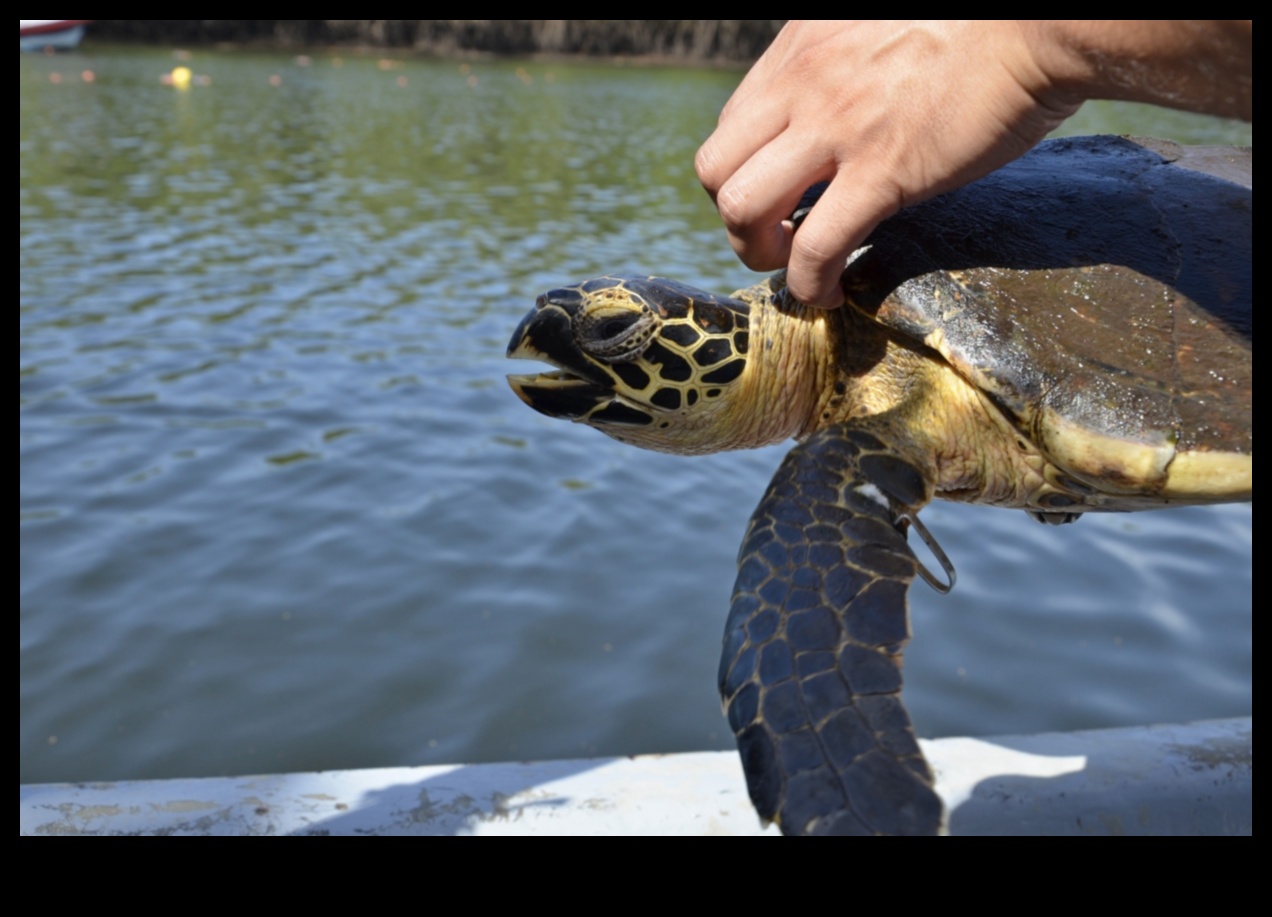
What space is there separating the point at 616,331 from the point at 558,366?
0.14 metres

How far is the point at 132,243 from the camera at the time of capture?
10.4 m

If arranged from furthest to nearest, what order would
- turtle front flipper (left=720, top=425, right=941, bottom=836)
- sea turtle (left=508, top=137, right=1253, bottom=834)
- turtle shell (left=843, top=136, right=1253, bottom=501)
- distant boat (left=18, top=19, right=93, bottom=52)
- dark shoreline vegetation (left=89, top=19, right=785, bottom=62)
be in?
dark shoreline vegetation (left=89, top=19, right=785, bottom=62), distant boat (left=18, top=19, right=93, bottom=52), turtle shell (left=843, top=136, right=1253, bottom=501), sea turtle (left=508, top=137, right=1253, bottom=834), turtle front flipper (left=720, top=425, right=941, bottom=836)

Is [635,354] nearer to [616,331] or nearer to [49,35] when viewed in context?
[616,331]

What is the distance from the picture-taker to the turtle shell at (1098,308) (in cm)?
171

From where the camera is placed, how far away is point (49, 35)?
2678cm

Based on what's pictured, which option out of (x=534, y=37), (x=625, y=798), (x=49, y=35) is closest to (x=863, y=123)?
(x=625, y=798)

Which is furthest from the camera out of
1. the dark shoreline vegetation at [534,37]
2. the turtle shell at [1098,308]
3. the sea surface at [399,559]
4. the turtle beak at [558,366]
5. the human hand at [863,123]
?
the dark shoreline vegetation at [534,37]

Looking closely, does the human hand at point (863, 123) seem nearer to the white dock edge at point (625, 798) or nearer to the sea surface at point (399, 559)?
the white dock edge at point (625, 798)

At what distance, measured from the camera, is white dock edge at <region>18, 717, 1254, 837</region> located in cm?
227

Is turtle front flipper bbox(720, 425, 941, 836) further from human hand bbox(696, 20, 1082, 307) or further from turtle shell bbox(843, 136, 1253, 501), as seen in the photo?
human hand bbox(696, 20, 1082, 307)

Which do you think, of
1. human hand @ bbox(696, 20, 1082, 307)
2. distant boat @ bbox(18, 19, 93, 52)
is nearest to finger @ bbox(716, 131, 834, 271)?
human hand @ bbox(696, 20, 1082, 307)

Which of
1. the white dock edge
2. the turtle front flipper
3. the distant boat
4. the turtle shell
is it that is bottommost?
the distant boat

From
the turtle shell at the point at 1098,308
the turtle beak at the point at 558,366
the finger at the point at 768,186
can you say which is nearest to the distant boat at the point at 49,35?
the turtle beak at the point at 558,366

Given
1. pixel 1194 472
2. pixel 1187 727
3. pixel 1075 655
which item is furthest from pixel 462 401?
pixel 1194 472
